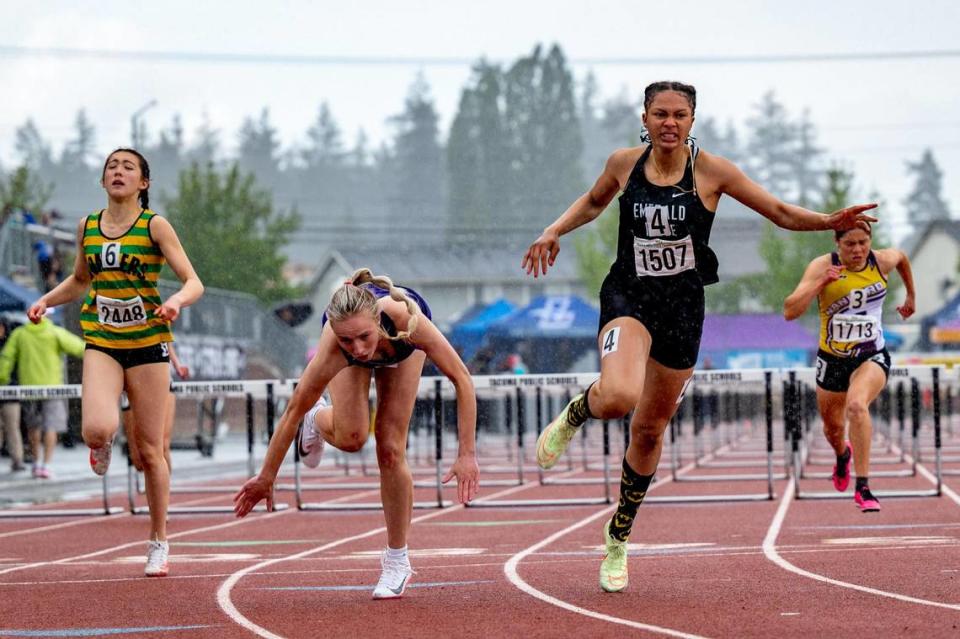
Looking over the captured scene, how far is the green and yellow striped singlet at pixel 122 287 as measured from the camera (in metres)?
8.06

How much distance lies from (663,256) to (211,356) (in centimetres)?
2308

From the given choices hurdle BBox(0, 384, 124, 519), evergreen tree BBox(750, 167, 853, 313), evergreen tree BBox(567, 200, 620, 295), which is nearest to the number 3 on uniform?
hurdle BBox(0, 384, 124, 519)

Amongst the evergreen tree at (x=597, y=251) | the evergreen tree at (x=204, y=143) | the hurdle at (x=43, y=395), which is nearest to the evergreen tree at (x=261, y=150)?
the evergreen tree at (x=204, y=143)

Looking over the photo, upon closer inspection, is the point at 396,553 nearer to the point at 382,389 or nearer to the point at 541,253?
the point at 382,389

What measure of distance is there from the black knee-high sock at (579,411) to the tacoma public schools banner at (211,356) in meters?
19.3

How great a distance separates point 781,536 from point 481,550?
1901 millimetres

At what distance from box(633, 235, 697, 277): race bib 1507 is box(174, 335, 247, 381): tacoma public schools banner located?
19602 mm

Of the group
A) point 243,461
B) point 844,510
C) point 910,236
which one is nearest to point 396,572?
point 844,510

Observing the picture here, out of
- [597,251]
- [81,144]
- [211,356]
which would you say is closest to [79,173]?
[81,144]

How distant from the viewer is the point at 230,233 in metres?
57.9

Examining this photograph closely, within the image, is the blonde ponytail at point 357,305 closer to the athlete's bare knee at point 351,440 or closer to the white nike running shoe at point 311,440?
the athlete's bare knee at point 351,440

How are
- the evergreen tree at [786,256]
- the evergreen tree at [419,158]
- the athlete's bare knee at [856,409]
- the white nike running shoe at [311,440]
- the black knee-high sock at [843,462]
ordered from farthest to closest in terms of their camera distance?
1. the evergreen tree at [419,158]
2. the evergreen tree at [786,256]
3. the black knee-high sock at [843,462]
4. the athlete's bare knee at [856,409]
5. the white nike running shoe at [311,440]

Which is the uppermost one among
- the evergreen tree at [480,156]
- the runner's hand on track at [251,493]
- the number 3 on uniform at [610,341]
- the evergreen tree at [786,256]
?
the evergreen tree at [480,156]

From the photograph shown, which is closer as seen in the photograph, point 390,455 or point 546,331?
point 390,455
